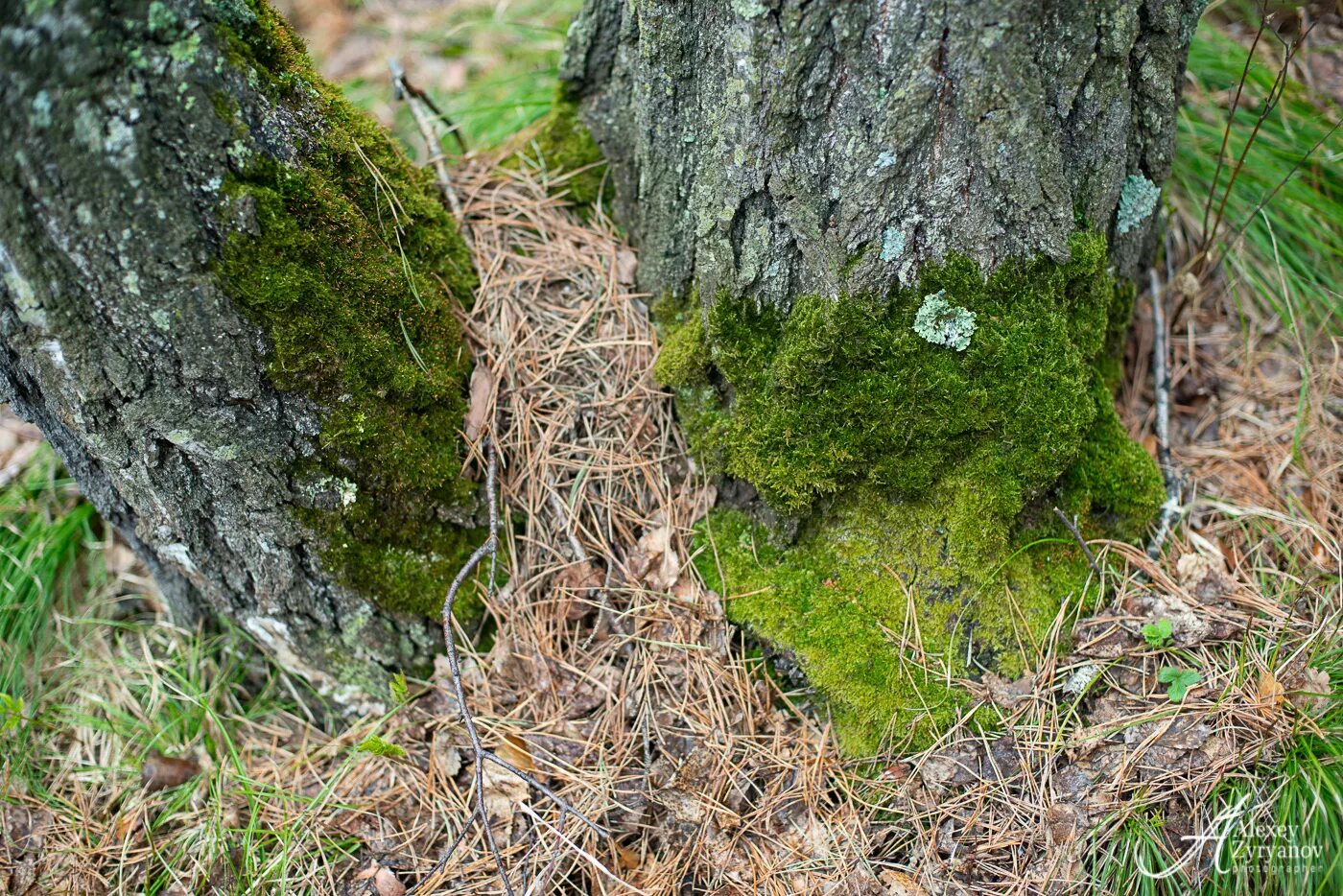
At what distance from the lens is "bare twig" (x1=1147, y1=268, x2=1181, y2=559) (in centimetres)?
212

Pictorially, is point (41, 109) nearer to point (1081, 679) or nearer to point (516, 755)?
point (516, 755)

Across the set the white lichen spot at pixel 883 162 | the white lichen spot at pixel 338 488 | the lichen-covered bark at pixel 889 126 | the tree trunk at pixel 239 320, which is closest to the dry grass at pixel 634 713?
the tree trunk at pixel 239 320

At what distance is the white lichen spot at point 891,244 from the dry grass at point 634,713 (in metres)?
0.72

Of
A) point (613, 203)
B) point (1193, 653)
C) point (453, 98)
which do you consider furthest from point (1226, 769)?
point (453, 98)

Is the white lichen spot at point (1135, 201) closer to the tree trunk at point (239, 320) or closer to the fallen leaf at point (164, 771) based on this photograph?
the tree trunk at point (239, 320)

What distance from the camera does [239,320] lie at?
162 cm

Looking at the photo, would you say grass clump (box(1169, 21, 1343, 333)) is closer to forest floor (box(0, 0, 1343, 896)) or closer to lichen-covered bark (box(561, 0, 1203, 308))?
forest floor (box(0, 0, 1343, 896))

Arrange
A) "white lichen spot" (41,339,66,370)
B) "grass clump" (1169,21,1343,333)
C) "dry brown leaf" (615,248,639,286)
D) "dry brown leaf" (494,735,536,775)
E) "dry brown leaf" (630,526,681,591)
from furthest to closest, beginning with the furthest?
1. "grass clump" (1169,21,1343,333)
2. "dry brown leaf" (615,248,639,286)
3. "dry brown leaf" (630,526,681,591)
4. "dry brown leaf" (494,735,536,775)
5. "white lichen spot" (41,339,66,370)

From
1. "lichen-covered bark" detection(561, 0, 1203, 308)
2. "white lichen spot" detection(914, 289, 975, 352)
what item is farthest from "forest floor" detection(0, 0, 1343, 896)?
"white lichen spot" detection(914, 289, 975, 352)

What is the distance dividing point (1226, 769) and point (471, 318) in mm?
2036

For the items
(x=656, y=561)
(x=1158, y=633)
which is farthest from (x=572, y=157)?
(x=1158, y=633)

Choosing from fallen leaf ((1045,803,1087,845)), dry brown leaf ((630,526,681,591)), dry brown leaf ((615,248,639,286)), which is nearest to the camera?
fallen leaf ((1045,803,1087,845))

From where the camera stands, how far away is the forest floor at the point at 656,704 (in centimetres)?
174

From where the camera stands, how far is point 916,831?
1.81 metres
